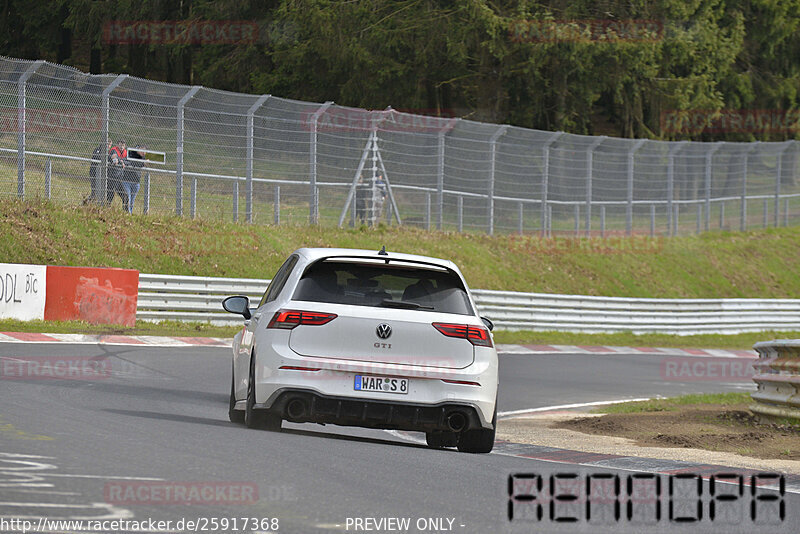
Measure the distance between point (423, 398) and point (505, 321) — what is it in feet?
66.0

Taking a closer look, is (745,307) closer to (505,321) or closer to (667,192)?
(667,192)

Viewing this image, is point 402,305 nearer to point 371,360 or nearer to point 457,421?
point 371,360

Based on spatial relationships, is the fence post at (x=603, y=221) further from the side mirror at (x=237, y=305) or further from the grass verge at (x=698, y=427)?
the side mirror at (x=237, y=305)

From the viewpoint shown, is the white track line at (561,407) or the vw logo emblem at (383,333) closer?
the vw logo emblem at (383,333)

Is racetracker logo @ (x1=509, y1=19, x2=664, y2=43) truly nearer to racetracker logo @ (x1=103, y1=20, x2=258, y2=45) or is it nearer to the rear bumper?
racetracker logo @ (x1=103, y1=20, x2=258, y2=45)

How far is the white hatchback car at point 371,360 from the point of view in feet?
31.7

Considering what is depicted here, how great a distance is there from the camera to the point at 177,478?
7652 millimetres

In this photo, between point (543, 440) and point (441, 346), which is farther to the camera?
point (543, 440)

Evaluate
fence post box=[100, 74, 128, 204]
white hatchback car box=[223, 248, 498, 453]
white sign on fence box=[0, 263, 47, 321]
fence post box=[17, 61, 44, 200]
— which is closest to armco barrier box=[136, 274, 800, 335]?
white sign on fence box=[0, 263, 47, 321]

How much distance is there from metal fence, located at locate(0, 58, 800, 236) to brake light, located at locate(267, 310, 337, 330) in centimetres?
1636

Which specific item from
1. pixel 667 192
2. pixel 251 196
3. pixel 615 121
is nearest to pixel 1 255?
pixel 251 196

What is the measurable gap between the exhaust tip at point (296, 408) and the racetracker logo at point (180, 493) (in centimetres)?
209

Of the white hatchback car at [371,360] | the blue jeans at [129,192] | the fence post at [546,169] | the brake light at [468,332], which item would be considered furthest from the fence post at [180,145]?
the brake light at [468,332]

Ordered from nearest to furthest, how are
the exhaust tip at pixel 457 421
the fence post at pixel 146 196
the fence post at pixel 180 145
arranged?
the exhaust tip at pixel 457 421, the fence post at pixel 180 145, the fence post at pixel 146 196
